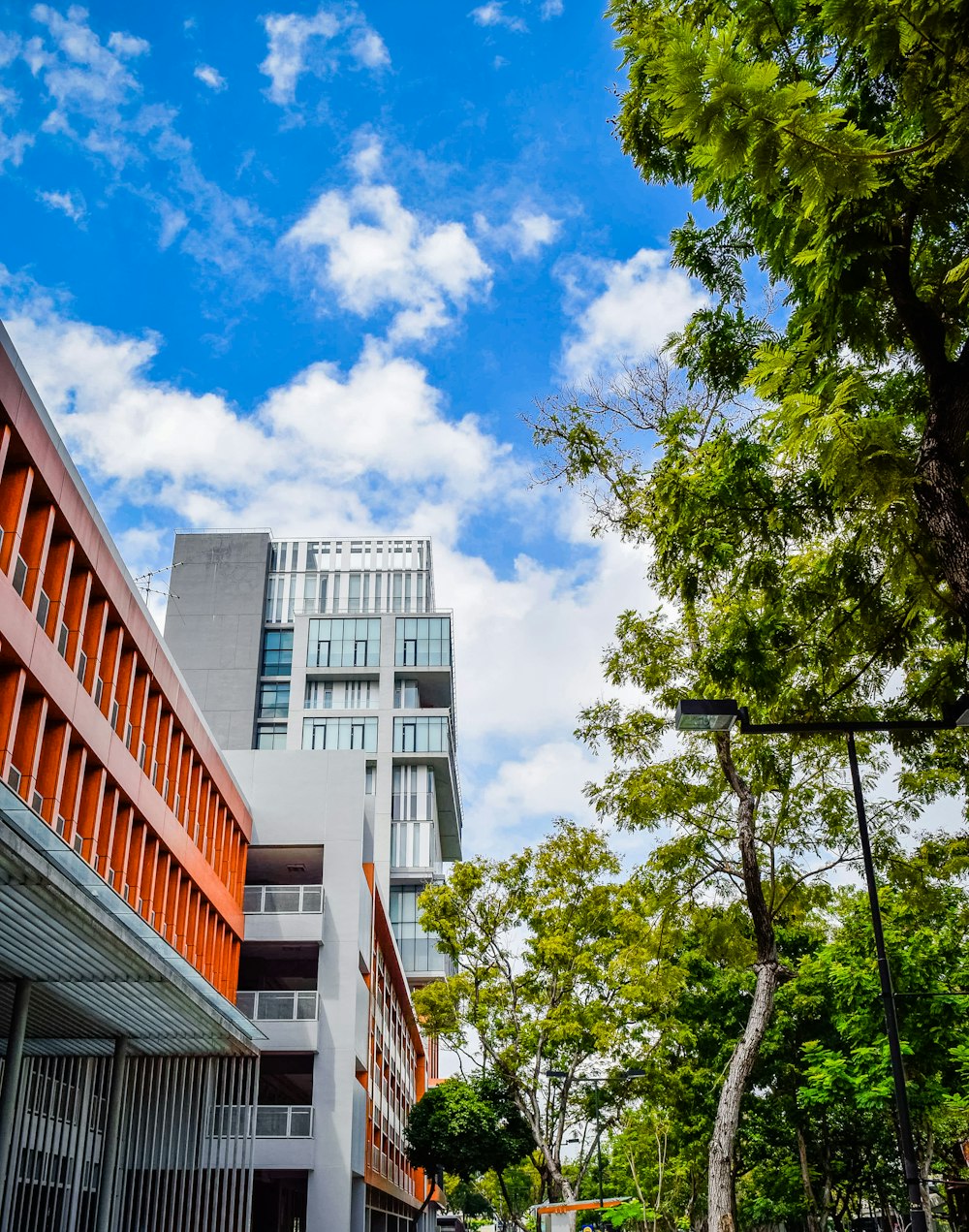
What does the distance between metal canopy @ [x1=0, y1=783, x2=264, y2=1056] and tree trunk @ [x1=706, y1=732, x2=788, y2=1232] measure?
795 cm

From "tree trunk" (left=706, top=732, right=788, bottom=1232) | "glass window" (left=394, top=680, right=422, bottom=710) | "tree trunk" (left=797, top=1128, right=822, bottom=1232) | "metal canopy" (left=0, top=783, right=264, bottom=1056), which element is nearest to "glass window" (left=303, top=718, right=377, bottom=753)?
"glass window" (left=394, top=680, right=422, bottom=710)

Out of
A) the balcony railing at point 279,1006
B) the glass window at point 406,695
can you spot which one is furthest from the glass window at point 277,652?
the balcony railing at point 279,1006

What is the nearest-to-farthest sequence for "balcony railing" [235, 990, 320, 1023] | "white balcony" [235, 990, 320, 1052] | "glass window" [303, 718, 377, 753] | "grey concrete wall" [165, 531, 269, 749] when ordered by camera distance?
"white balcony" [235, 990, 320, 1052], "balcony railing" [235, 990, 320, 1023], "glass window" [303, 718, 377, 753], "grey concrete wall" [165, 531, 269, 749]

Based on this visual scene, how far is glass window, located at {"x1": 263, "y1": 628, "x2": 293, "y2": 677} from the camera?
74244mm

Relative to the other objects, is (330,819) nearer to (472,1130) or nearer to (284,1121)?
(284,1121)

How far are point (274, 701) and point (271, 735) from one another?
8.08 ft

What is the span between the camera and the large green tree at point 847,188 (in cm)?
571

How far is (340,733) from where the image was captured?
67.9 m

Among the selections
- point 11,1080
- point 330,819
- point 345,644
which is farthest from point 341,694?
point 11,1080

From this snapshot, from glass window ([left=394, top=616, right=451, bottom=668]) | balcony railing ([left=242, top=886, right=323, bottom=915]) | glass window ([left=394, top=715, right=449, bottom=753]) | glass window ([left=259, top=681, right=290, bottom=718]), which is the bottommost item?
balcony railing ([left=242, top=886, right=323, bottom=915])

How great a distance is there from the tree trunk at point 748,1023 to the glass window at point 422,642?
2082 inches

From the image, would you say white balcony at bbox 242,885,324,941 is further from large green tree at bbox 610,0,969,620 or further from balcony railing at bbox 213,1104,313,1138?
large green tree at bbox 610,0,969,620

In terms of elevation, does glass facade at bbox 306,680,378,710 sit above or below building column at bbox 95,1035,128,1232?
above

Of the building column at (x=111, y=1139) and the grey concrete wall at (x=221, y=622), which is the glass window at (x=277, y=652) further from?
the building column at (x=111, y=1139)
